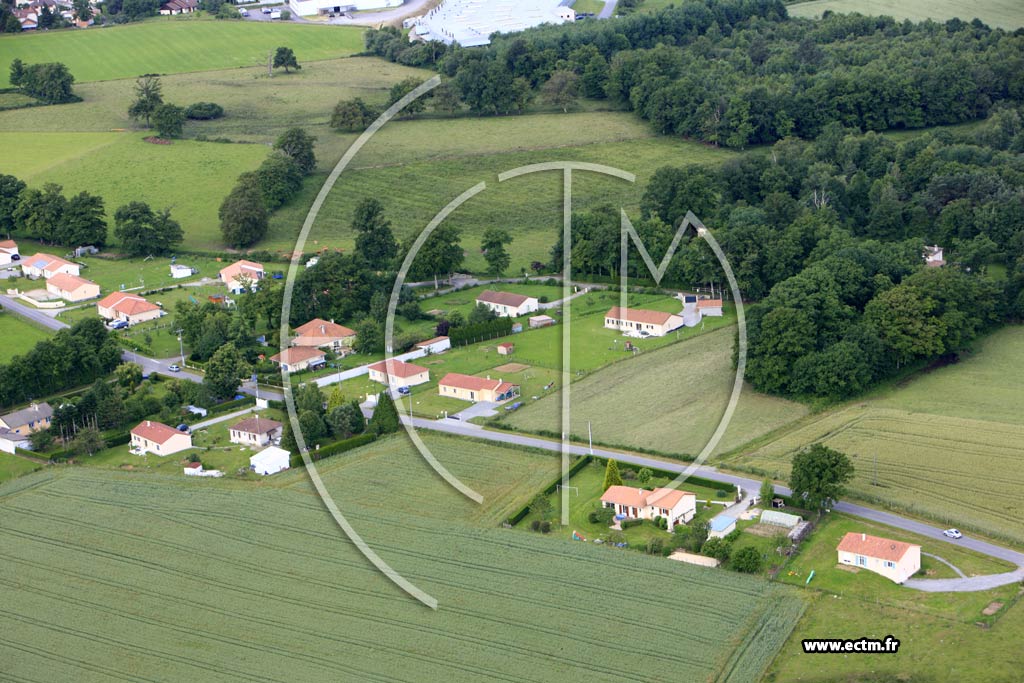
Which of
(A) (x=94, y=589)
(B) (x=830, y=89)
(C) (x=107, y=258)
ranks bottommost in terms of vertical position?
(A) (x=94, y=589)

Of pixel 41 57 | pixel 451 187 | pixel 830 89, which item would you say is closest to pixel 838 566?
pixel 451 187

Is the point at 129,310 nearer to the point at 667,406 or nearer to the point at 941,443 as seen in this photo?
the point at 667,406

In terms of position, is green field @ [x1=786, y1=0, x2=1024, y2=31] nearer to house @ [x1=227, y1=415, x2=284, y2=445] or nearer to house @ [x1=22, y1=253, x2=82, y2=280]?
house @ [x1=22, y1=253, x2=82, y2=280]

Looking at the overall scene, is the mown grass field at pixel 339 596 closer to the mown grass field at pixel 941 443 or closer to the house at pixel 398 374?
the mown grass field at pixel 941 443

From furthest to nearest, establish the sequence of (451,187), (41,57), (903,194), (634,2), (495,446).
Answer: (634,2) → (41,57) → (451,187) → (903,194) → (495,446)

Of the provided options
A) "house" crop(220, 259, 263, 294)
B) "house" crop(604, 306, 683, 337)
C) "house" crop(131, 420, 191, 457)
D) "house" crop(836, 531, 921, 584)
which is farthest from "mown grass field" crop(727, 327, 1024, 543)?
"house" crop(220, 259, 263, 294)

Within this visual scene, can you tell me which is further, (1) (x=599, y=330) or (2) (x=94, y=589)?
(1) (x=599, y=330)

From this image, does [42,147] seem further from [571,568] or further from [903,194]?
[571,568]
